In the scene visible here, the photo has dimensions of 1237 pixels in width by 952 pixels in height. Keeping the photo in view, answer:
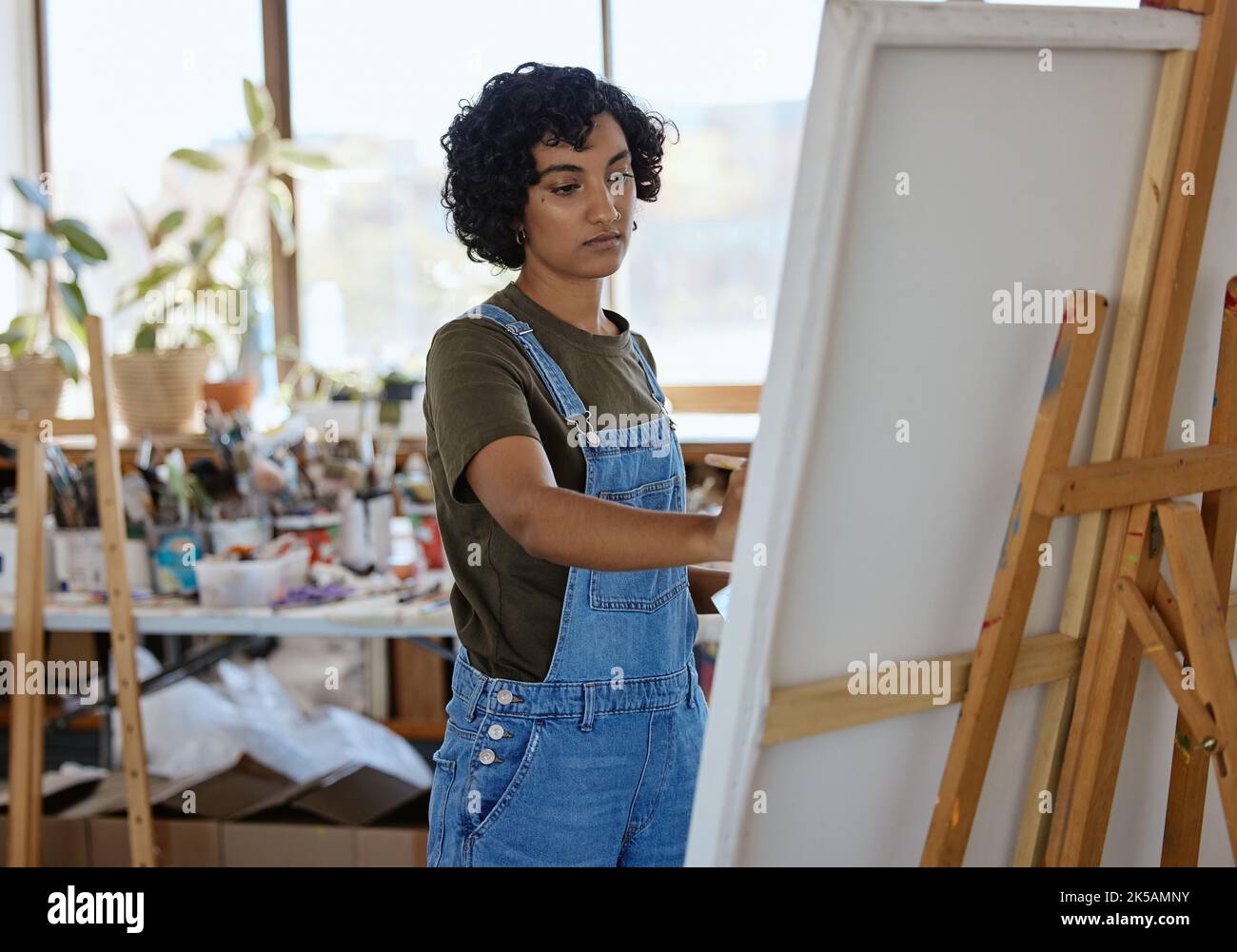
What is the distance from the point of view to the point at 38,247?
309 centimetres

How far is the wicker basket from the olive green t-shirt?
96.9 inches

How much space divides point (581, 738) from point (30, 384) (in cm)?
266

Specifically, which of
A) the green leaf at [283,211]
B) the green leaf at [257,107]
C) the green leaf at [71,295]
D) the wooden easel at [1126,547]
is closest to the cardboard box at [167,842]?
the green leaf at [71,295]

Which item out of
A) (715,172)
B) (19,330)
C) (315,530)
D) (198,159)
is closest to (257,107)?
(198,159)

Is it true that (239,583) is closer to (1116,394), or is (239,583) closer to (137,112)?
(1116,394)

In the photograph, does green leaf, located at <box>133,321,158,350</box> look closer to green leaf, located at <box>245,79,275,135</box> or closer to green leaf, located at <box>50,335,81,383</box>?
green leaf, located at <box>50,335,81,383</box>

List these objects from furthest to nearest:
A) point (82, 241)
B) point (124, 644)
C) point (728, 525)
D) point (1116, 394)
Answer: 1. point (82, 241)
2. point (124, 644)
3. point (1116, 394)
4. point (728, 525)

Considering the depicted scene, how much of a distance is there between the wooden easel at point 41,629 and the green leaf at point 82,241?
3.39 ft

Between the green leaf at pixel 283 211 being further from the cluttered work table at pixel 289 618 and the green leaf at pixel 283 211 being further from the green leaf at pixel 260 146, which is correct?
the cluttered work table at pixel 289 618

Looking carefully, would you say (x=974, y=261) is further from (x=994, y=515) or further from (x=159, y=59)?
(x=159, y=59)

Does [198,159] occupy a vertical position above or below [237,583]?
above

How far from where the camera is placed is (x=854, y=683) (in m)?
1.04

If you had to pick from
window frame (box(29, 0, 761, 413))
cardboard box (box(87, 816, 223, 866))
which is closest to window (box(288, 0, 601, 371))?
window frame (box(29, 0, 761, 413))

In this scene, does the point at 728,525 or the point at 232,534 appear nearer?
the point at 728,525
